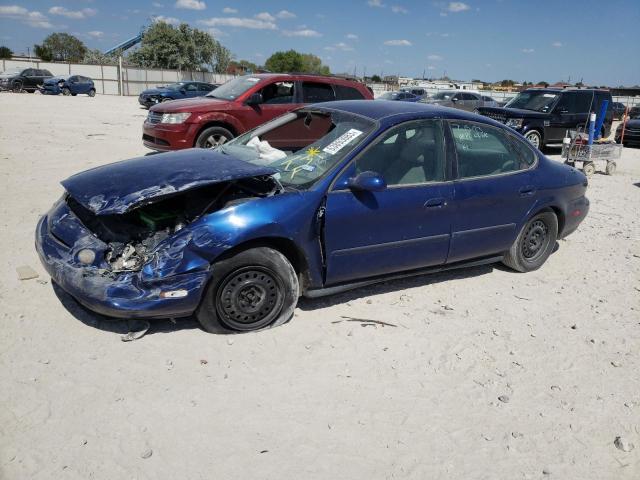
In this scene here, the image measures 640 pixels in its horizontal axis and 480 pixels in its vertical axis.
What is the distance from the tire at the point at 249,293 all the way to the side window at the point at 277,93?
6.55 meters

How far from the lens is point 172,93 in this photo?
86.0 ft

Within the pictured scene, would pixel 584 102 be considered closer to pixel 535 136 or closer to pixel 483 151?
pixel 535 136

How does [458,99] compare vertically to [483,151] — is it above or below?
above

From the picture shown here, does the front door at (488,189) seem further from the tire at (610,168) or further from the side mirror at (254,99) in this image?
the tire at (610,168)

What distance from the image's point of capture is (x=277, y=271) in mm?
3732

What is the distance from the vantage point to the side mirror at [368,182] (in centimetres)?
381

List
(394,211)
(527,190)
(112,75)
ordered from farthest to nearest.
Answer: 1. (112,75)
2. (527,190)
3. (394,211)

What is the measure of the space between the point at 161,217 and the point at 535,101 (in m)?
13.1

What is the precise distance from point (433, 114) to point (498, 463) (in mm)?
2857

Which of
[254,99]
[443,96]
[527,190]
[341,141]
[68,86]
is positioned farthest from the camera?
[68,86]

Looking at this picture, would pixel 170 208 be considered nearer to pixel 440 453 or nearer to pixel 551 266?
pixel 440 453

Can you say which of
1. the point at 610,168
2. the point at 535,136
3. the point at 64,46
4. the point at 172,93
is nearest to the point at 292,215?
the point at 610,168

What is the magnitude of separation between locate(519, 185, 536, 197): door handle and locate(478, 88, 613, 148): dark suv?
352 inches

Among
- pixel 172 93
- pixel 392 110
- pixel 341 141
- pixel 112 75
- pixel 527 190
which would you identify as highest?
pixel 112 75
